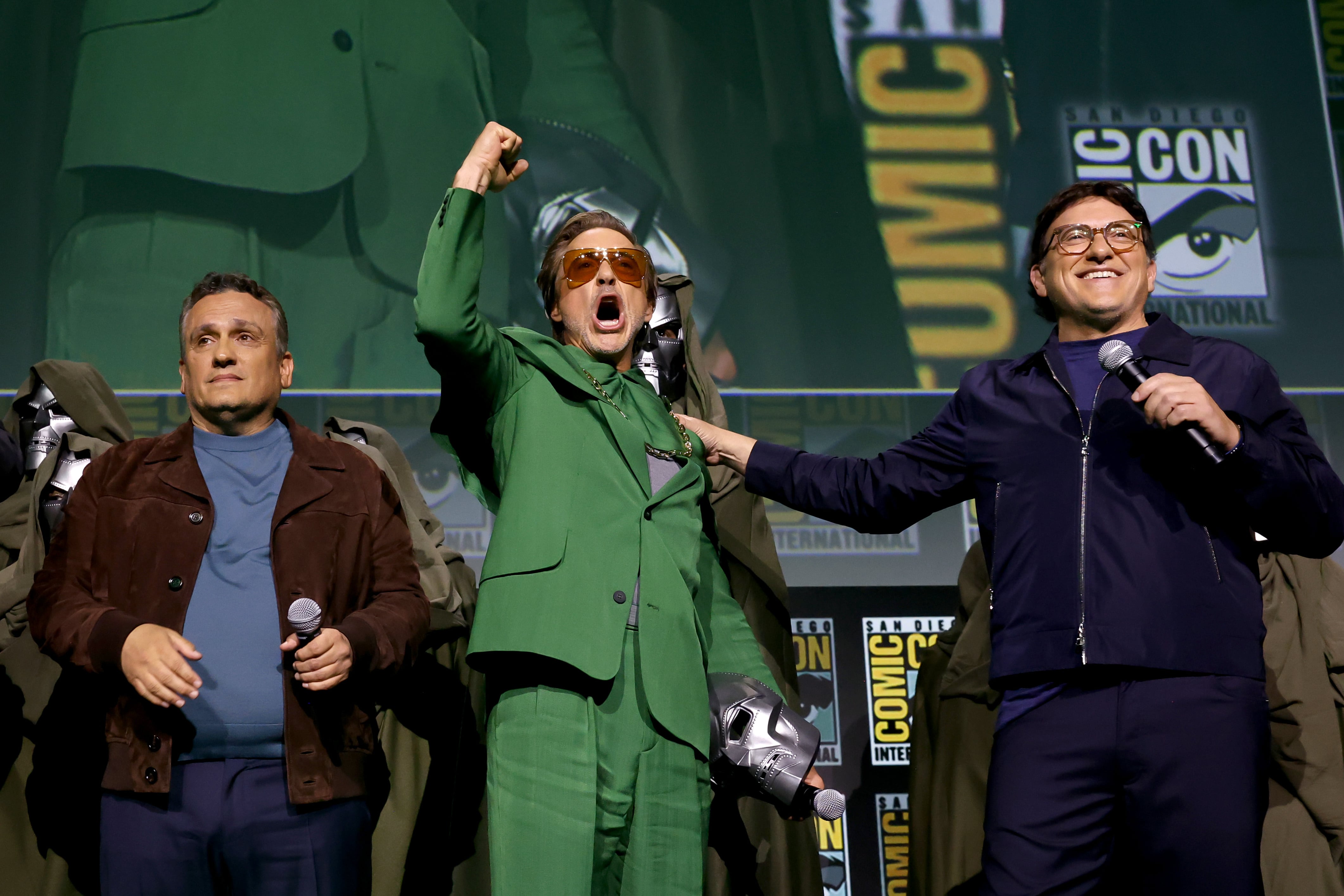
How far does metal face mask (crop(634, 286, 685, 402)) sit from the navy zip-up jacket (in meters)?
1.35

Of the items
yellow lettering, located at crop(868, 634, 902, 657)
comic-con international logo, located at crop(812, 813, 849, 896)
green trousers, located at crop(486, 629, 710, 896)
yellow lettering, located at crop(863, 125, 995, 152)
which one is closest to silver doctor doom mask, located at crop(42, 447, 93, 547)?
green trousers, located at crop(486, 629, 710, 896)

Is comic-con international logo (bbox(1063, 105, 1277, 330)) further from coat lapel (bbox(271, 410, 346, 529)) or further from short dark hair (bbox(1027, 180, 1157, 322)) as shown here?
coat lapel (bbox(271, 410, 346, 529))

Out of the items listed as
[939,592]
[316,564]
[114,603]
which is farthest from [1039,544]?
[939,592]

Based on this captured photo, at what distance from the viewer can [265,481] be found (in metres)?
2.42

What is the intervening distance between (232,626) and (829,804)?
1006 mm

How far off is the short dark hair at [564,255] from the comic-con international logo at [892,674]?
2102 mm

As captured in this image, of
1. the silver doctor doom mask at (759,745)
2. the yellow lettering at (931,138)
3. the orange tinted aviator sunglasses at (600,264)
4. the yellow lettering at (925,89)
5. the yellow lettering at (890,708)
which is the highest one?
the yellow lettering at (925,89)

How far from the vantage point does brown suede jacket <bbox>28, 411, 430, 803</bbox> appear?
2.18 metres

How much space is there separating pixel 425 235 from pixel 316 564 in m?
2.80

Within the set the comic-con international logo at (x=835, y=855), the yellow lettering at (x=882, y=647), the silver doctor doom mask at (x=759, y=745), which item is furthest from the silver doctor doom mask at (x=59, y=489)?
the yellow lettering at (x=882, y=647)

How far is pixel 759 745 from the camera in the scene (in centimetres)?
233

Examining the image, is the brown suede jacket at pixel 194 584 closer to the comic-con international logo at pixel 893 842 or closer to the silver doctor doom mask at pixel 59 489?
the silver doctor doom mask at pixel 59 489

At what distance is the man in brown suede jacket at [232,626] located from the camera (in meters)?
2.15

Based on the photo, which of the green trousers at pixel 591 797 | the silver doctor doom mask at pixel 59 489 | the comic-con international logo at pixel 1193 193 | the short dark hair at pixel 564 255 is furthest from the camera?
the comic-con international logo at pixel 1193 193
